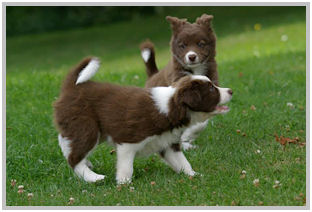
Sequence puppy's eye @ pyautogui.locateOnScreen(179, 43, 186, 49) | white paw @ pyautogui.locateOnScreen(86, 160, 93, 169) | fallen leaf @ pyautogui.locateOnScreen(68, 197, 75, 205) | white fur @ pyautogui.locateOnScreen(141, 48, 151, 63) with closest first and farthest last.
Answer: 1. fallen leaf @ pyautogui.locateOnScreen(68, 197, 75, 205)
2. white paw @ pyautogui.locateOnScreen(86, 160, 93, 169)
3. puppy's eye @ pyautogui.locateOnScreen(179, 43, 186, 49)
4. white fur @ pyautogui.locateOnScreen(141, 48, 151, 63)

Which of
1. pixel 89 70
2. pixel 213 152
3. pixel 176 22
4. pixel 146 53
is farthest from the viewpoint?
pixel 146 53

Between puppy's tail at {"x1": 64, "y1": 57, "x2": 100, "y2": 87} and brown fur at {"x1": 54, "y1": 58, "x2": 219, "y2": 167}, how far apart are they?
10mm

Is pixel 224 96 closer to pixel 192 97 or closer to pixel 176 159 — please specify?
pixel 192 97

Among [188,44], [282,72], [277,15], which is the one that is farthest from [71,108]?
[277,15]

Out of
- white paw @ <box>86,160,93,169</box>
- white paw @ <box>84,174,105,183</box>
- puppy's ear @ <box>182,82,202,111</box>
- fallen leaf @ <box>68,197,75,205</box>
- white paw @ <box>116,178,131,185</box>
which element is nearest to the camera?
fallen leaf @ <box>68,197,75,205</box>

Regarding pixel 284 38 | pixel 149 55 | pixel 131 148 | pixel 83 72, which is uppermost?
pixel 83 72

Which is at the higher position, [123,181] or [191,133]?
[123,181]

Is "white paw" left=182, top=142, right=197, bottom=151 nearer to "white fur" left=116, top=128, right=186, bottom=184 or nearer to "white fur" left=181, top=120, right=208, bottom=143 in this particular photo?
"white fur" left=181, top=120, right=208, bottom=143

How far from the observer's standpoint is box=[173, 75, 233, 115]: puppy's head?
4.74 metres

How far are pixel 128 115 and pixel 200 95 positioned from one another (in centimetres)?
70

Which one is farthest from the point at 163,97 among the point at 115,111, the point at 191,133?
the point at 191,133

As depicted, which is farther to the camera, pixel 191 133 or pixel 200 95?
pixel 191 133

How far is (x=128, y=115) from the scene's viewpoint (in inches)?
Answer: 192

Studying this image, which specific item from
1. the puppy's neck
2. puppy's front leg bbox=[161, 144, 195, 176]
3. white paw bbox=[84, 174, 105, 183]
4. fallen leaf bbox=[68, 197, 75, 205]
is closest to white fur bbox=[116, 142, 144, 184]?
white paw bbox=[84, 174, 105, 183]
